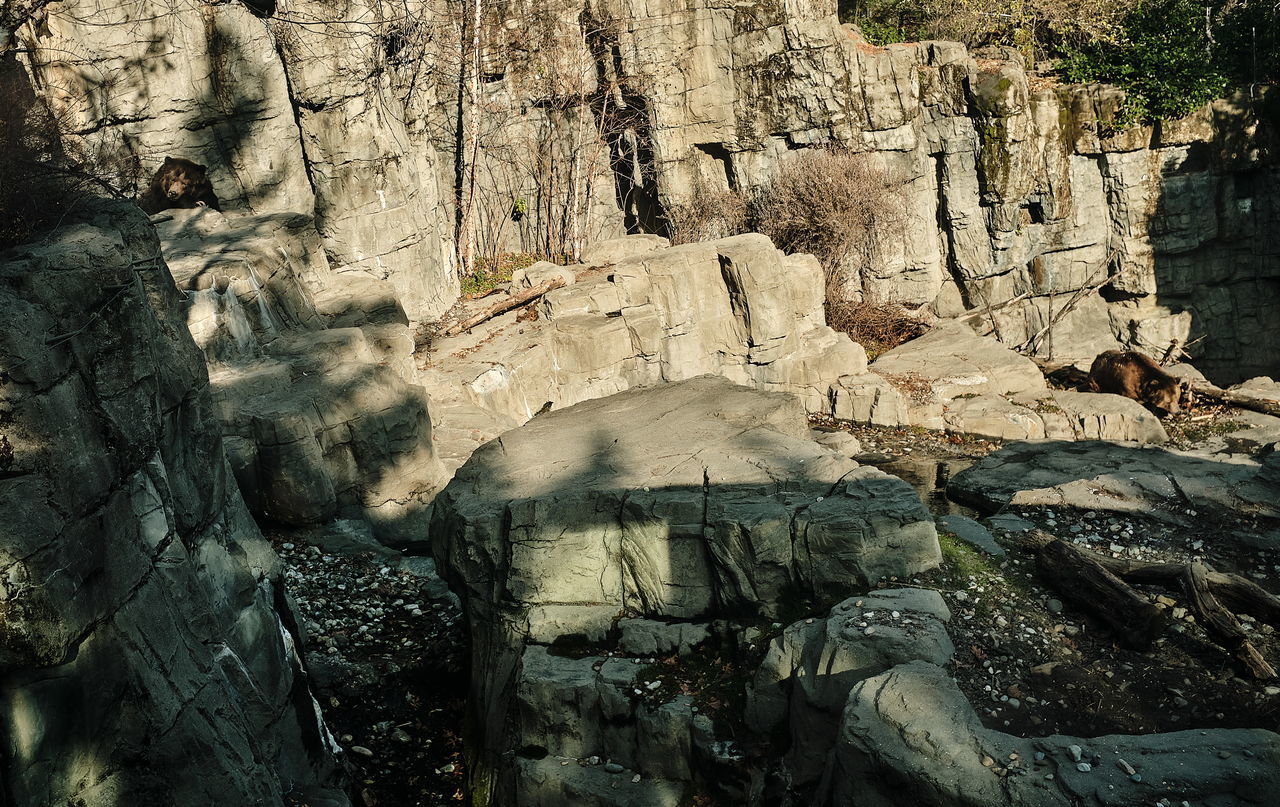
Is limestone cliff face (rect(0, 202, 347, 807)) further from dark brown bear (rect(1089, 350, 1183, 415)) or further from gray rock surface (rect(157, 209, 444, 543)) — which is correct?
dark brown bear (rect(1089, 350, 1183, 415))

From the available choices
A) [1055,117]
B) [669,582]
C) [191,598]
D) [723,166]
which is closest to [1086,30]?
A: [1055,117]

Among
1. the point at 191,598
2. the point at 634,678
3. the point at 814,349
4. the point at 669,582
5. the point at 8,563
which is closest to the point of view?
the point at 8,563

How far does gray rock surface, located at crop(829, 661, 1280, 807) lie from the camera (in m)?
5.25

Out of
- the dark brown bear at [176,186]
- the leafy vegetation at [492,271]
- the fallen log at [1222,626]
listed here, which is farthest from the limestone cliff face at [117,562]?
the leafy vegetation at [492,271]

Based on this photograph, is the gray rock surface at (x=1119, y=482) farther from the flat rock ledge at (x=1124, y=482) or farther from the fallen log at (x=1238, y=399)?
the fallen log at (x=1238, y=399)

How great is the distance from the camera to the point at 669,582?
8.29 meters

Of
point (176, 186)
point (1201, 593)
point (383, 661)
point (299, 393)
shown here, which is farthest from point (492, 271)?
point (1201, 593)

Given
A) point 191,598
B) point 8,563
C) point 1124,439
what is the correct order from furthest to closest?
1. point 1124,439
2. point 191,598
3. point 8,563

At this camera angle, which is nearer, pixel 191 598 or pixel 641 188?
pixel 191 598

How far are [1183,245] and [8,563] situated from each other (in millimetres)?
23094

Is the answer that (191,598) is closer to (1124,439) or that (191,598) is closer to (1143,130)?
(1124,439)

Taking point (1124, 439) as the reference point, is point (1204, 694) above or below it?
above

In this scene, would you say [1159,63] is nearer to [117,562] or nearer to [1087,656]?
[1087,656]

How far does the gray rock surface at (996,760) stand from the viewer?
17.2 feet
